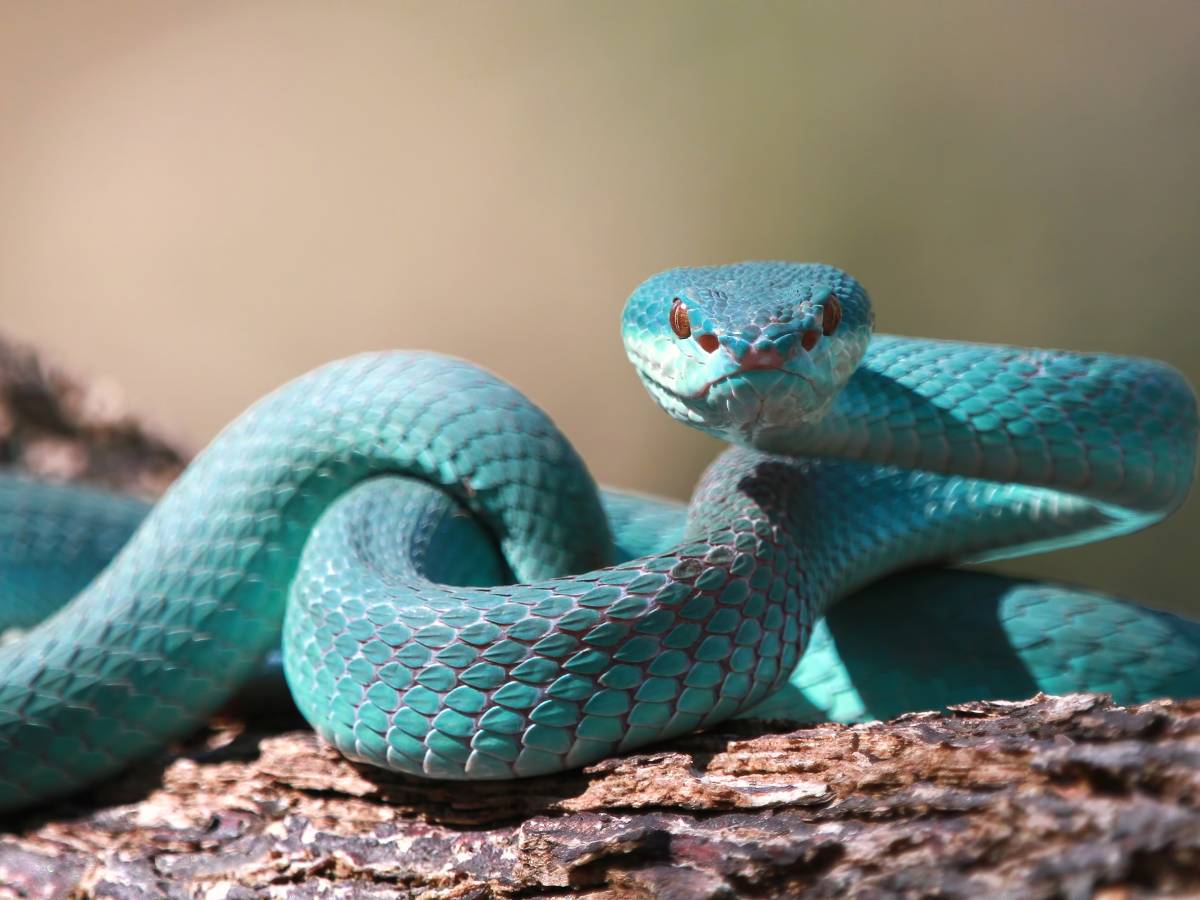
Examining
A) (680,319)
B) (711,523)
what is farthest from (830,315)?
(711,523)

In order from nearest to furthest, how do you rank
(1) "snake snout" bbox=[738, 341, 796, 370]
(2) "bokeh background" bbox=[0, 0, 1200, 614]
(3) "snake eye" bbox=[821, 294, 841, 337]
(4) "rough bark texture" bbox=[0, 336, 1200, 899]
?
(4) "rough bark texture" bbox=[0, 336, 1200, 899], (1) "snake snout" bbox=[738, 341, 796, 370], (3) "snake eye" bbox=[821, 294, 841, 337], (2) "bokeh background" bbox=[0, 0, 1200, 614]

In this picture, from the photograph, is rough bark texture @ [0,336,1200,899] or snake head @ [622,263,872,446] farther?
snake head @ [622,263,872,446]

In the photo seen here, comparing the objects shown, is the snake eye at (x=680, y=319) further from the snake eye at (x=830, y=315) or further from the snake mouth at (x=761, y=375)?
the snake eye at (x=830, y=315)

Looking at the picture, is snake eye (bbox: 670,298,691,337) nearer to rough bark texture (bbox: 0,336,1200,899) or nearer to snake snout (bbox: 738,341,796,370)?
snake snout (bbox: 738,341,796,370)

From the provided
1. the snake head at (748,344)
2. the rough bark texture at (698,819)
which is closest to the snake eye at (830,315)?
the snake head at (748,344)

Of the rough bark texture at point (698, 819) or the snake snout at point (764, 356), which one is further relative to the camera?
the snake snout at point (764, 356)

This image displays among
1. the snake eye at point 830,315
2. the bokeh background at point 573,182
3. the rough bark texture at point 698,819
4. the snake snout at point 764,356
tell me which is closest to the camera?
the rough bark texture at point 698,819

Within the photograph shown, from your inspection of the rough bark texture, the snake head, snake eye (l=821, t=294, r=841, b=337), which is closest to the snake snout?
the snake head
